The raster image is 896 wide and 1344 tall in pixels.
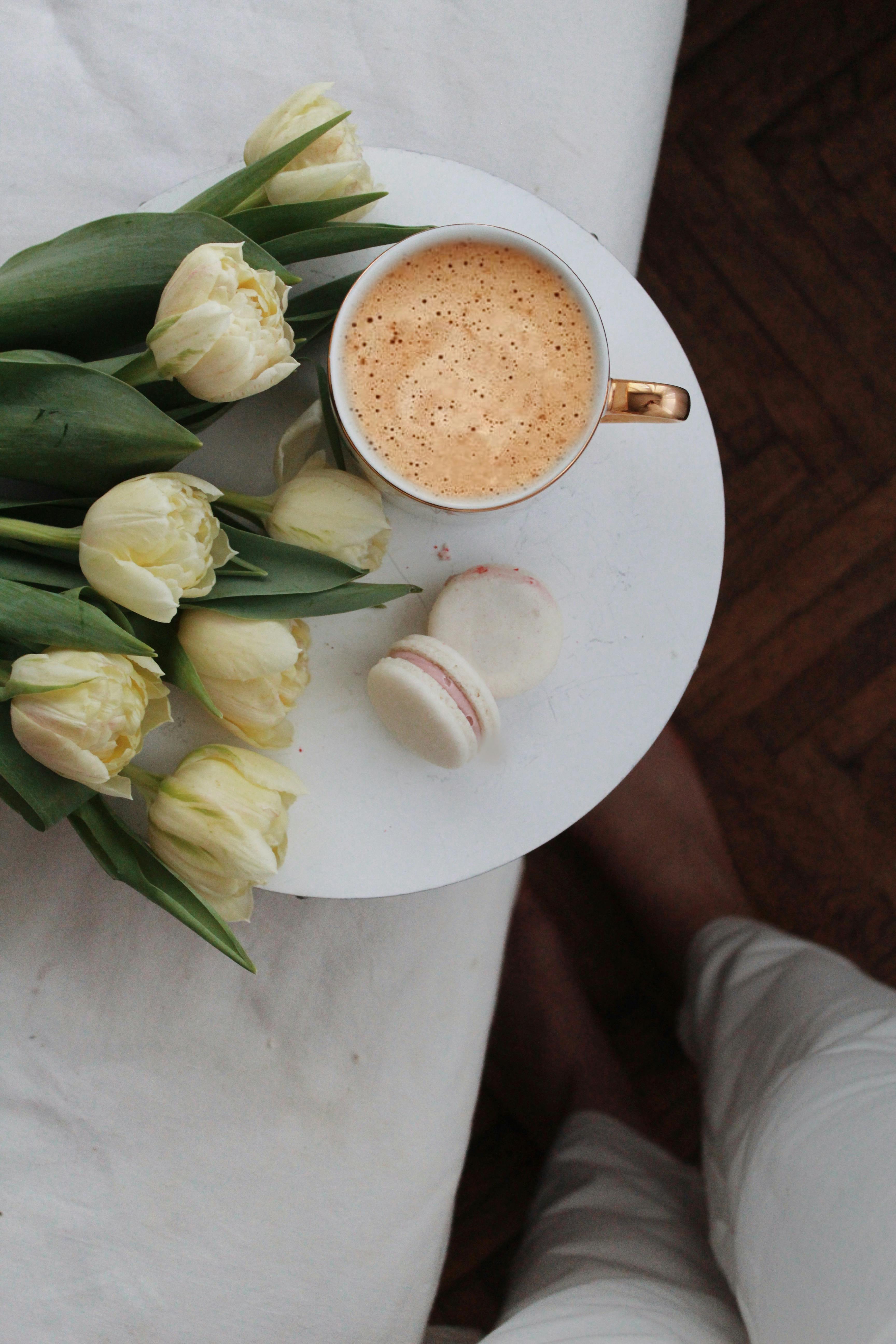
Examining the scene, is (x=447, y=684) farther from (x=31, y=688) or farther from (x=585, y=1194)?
(x=585, y=1194)

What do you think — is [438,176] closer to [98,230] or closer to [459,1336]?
[98,230]

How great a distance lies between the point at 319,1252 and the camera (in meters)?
0.72

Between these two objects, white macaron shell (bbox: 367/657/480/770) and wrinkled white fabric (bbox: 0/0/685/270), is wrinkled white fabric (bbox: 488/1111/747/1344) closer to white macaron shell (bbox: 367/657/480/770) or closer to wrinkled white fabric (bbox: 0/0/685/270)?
white macaron shell (bbox: 367/657/480/770)

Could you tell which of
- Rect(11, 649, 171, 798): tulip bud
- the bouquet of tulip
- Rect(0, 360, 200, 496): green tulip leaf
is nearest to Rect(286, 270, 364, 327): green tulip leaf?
the bouquet of tulip

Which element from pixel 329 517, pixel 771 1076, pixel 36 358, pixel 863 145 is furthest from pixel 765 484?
pixel 36 358

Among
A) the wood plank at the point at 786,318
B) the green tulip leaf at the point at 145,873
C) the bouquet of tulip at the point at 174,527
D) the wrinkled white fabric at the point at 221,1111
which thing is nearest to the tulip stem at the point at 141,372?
the bouquet of tulip at the point at 174,527

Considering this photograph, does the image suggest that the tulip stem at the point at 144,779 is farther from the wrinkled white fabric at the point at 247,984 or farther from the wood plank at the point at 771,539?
the wood plank at the point at 771,539

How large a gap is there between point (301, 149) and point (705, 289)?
0.71 m

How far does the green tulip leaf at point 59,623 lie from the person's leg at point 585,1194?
1.66ft

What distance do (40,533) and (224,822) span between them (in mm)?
158

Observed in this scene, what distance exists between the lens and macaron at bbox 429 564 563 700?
59 cm

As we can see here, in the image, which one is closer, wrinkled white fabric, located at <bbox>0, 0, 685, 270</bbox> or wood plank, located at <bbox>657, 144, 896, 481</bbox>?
wrinkled white fabric, located at <bbox>0, 0, 685, 270</bbox>

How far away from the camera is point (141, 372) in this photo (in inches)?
18.8

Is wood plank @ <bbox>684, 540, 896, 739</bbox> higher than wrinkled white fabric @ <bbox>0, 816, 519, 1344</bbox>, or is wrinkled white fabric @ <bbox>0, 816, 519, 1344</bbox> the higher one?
wood plank @ <bbox>684, 540, 896, 739</bbox>
